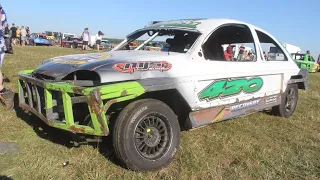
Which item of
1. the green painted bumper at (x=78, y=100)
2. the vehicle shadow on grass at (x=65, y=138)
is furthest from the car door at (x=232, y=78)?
the vehicle shadow on grass at (x=65, y=138)

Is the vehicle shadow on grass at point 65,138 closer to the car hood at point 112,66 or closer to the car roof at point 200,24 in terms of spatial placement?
the car hood at point 112,66

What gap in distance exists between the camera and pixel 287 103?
6.45 meters

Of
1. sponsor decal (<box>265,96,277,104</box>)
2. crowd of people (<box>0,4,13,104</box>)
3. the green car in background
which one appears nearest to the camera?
crowd of people (<box>0,4,13,104</box>)

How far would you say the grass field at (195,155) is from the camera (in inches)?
132

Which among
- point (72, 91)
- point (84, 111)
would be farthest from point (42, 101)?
point (72, 91)

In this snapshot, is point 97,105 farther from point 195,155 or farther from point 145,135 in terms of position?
point 195,155

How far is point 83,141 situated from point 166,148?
3.34 feet

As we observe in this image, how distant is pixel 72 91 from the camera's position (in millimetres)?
3186

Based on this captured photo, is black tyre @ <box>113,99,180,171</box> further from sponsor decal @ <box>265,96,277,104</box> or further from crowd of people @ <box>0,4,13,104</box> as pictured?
crowd of people @ <box>0,4,13,104</box>

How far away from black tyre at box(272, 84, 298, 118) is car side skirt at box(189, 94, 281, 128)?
1.09ft

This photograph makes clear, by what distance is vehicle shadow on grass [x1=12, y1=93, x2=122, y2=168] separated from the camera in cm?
374

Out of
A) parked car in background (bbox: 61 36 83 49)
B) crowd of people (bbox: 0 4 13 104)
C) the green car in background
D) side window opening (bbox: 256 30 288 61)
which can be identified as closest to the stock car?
side window opening (bbox: 256 30 288 61)

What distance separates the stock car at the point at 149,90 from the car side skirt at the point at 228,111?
0.04ft

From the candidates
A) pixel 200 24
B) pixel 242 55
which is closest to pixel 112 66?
pixel 200 24
